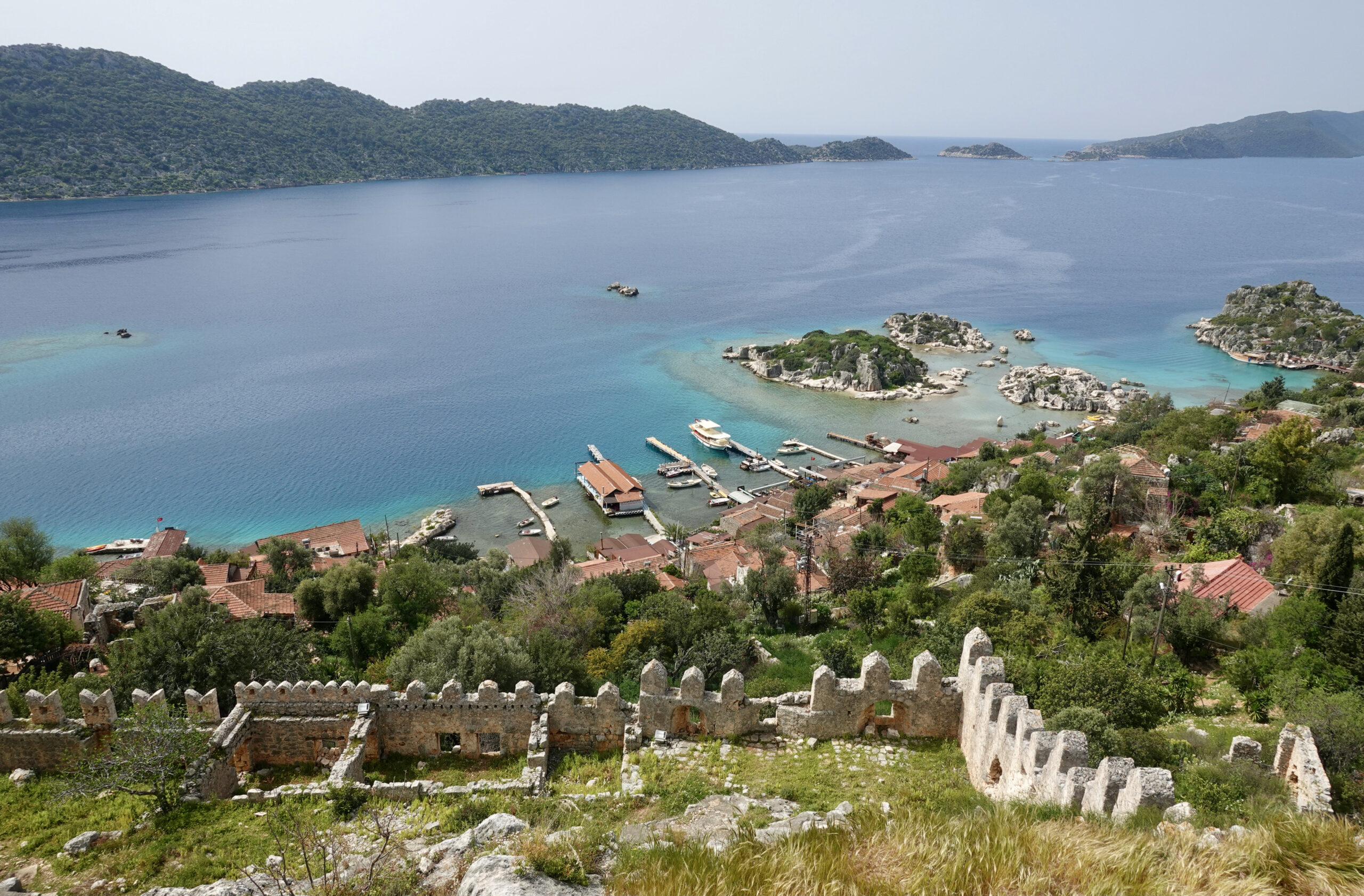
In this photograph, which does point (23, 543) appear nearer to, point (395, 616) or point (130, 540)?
point (130, 540)

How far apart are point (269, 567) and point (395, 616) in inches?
617

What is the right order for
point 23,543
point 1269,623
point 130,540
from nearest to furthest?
point 1269,623, point 23,543, point 130,540

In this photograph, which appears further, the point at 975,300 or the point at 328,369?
the point at 975,300

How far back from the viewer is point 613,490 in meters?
→ 51.5

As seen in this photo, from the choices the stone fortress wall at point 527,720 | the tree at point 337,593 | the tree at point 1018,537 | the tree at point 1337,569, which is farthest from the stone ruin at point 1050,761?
the tree at point 337,593

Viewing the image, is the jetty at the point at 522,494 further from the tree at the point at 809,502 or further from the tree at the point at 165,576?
the tree at the point at 165,576

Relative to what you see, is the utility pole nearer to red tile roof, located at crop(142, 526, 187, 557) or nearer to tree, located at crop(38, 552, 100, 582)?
tree, located at crop(38, 552, 100, 582)

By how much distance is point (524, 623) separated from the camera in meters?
23.5

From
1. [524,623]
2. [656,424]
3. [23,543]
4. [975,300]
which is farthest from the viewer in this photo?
[975,300]

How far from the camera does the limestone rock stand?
24.6 ft

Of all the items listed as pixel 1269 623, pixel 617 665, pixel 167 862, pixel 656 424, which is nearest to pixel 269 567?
pixel 617 665

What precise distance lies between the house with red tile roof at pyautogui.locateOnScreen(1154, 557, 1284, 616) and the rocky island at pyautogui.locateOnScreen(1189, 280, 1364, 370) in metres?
71.6

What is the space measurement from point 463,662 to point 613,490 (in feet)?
112

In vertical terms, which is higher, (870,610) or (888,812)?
(888,812)
